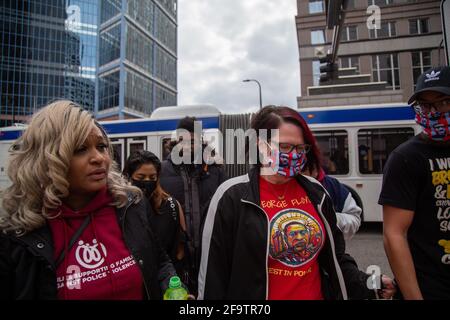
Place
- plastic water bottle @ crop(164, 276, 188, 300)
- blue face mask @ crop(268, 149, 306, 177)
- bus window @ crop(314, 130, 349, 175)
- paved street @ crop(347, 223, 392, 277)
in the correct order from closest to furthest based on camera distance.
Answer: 1. plastic water bottle @ crop(164, 276, 188, 300)
2. blue face mask @ crop(268, 149, 306, 177)
3. paved street @ crop(347, 223, 392, 277)
4. bus window @ crop(314, 130, 349, 175)

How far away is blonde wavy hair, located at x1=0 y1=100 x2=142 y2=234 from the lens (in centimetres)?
139

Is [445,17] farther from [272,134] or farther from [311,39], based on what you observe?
[311,39]

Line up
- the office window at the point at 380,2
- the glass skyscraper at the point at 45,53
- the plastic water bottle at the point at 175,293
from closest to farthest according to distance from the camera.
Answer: the plastic water bottle at the point at 175,293
the office window at the point at 380,2
the glass skyscraper at the point at 45,53

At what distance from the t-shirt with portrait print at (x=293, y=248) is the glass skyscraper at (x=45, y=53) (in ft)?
203

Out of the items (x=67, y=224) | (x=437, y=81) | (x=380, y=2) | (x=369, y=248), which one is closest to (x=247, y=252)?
(x=67, y=224)

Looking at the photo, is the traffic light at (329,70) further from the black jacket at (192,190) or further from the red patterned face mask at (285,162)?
the red patterned face mask at (285,162)

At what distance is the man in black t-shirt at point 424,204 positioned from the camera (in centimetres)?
162

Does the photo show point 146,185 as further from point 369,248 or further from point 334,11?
point 334,11

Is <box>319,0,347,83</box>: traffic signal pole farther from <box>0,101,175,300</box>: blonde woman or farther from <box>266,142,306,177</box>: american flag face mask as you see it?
<box>0,101,175,300</box>: blonde woman

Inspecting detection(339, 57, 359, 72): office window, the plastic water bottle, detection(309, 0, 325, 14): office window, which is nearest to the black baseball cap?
the plastic water bottle

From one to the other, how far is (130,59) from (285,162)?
6006cm

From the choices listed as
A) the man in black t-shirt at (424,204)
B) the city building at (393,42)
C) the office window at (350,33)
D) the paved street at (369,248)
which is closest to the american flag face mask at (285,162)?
the man in black t-shirt at (424,204)

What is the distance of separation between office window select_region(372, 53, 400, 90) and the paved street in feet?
90.3

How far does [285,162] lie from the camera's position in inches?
71.1
